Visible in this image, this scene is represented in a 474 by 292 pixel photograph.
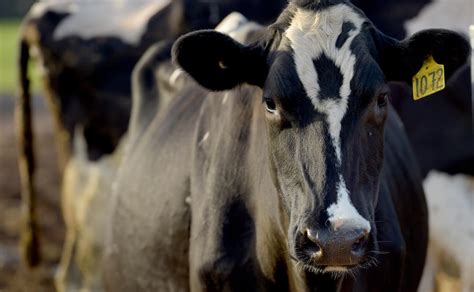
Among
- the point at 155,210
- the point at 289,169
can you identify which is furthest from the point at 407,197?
the point at 289,169

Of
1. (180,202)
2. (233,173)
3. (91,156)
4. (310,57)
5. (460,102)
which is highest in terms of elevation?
(310,57)

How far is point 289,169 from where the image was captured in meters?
3.90

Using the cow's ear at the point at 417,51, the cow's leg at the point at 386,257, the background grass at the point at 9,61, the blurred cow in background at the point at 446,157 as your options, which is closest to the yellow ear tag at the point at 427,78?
the cow's ear at the point at 417,51

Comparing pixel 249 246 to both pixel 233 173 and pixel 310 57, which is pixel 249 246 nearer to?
pixel 233 173

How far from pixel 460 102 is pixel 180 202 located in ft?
8.30

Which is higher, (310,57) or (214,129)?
(310,57)

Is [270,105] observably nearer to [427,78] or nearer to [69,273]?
[427,78]

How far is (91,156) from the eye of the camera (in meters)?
8.17

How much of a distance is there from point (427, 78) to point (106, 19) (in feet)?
14.8

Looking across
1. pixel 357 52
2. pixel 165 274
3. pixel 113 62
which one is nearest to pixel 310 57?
pixel 357 52

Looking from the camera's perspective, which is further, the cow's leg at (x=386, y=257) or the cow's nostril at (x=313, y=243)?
the cow's leg at (x=386, y=257)

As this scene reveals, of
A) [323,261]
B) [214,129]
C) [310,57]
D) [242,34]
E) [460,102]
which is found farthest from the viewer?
[460,102]

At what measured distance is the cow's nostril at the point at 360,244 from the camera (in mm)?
3570

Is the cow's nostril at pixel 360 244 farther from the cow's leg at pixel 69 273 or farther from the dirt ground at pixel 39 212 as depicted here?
the dirt ground at pixel 39 212
